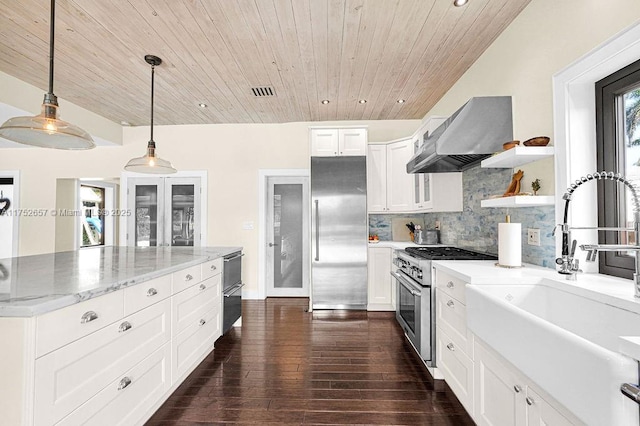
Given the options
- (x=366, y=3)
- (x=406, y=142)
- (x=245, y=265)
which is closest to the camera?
(x=366, y=3)

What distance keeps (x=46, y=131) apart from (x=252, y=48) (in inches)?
68.2

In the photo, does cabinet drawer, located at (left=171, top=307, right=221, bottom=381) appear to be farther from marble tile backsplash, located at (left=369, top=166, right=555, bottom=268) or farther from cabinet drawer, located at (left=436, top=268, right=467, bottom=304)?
marble tile backsplash, located at (left=369, top=166, right=555, bottom=268)

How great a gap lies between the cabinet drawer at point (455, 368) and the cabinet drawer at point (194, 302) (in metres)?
1.88

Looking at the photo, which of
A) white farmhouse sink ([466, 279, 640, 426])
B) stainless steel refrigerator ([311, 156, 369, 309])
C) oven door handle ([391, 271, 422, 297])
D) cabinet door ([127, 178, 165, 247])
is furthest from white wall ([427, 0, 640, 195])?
cabinet door ([127, 178, 165, 247])

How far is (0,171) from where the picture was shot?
16.7 feet

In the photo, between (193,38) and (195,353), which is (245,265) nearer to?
(195,353)

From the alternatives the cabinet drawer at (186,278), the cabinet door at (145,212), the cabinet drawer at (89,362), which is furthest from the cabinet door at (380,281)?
the cabinet door at (145,212)

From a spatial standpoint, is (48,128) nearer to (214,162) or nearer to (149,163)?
(149,163)

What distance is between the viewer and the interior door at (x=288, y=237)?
4.85 m

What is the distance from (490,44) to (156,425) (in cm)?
385

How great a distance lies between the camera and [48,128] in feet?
5.82

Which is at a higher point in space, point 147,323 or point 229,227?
point 229,227

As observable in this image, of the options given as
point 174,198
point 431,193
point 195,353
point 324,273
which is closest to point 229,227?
point 174,198

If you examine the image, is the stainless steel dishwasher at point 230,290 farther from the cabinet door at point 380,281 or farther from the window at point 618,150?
the window at point 618,150
